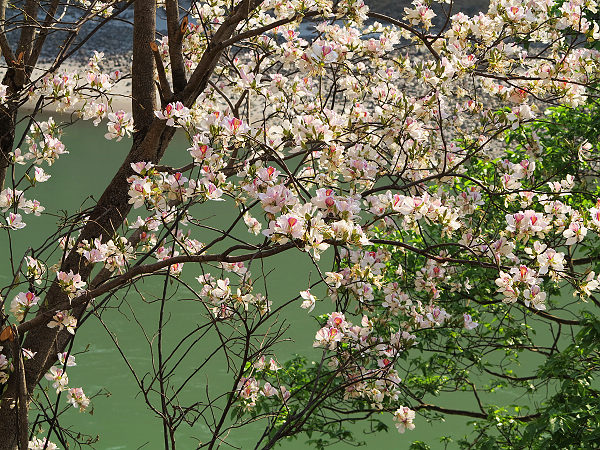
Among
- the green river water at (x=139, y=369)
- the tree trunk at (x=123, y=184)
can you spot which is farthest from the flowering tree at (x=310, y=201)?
the green river water at (x=139, y=369)

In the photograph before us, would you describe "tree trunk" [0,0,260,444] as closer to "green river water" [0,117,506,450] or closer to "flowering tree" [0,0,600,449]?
"flowering tree" [0,0,600,449]

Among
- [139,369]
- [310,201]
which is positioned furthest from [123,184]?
[139,369]

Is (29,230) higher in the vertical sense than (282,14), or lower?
higher

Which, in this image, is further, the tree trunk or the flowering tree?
the tree trunk

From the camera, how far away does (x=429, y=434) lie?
7.88 m

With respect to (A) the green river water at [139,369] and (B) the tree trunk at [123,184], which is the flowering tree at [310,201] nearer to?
(B) the tree trunk at [123,184]

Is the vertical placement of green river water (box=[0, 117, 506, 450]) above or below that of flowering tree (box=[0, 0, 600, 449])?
above

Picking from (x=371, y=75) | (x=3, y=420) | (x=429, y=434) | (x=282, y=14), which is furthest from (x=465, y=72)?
(x=429, y=434)

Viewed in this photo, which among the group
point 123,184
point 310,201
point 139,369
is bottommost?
point 310,201

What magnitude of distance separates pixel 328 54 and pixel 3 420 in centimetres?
187

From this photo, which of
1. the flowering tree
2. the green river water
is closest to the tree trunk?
the flowering tree

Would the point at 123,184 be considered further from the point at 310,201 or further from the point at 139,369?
the point at 139,369

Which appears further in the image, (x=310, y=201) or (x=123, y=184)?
(x=123, y=184)

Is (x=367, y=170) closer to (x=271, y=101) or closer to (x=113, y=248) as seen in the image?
(x=271, y=101)
